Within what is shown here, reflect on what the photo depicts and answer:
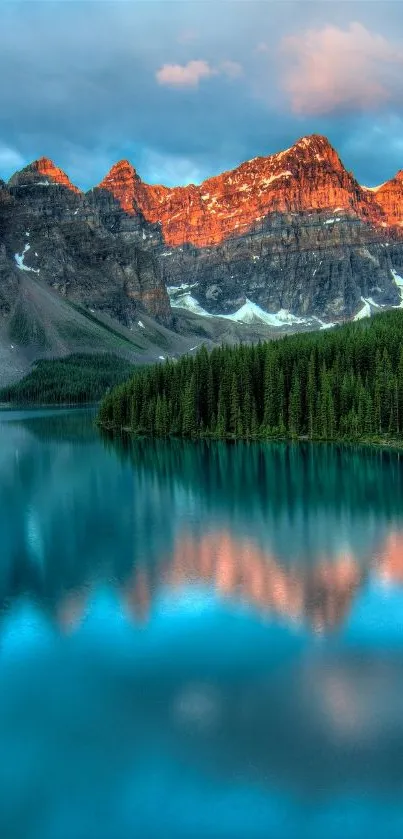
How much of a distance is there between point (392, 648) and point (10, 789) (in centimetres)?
1267

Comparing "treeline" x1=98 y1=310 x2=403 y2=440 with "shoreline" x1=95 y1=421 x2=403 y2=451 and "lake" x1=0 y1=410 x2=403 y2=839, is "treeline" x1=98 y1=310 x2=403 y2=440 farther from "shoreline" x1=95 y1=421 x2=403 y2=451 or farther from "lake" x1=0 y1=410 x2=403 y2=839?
"lake" x1=0 y1=410 x2=403 y2=839

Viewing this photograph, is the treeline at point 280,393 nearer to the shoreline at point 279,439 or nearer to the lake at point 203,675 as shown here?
the shoreline at point 279,439

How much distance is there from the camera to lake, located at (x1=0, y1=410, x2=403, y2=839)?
1549 centimetres

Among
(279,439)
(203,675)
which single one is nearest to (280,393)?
(279,439)

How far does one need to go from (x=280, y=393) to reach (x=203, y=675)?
81.1 meters

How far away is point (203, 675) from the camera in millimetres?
21375

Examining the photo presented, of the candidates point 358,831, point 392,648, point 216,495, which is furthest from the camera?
point 216,495

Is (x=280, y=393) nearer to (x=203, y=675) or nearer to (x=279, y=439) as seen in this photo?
(x=279, y=439)

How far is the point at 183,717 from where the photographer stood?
18875mm

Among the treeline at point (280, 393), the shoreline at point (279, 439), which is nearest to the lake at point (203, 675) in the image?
the shoreline at point (279, 439)

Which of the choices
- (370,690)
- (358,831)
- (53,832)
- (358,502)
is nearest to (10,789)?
(53,832)

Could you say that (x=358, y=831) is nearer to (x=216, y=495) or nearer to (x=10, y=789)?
(x=10, y=789)

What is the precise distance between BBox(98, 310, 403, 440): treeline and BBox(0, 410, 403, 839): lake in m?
46.2

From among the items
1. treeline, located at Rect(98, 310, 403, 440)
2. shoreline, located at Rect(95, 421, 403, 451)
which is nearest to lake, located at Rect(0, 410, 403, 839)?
shoreline, located at Rect(95, 421, 403, 451)
